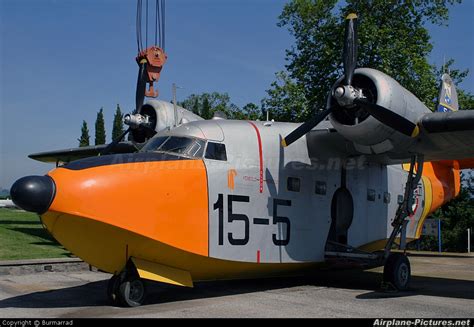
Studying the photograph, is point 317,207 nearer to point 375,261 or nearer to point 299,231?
point 299,231

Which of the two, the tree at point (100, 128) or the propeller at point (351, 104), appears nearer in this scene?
the propeller at point (351, 104)

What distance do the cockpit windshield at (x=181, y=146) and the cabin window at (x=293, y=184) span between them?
2.21 m

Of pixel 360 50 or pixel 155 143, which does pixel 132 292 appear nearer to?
pixel 155 143

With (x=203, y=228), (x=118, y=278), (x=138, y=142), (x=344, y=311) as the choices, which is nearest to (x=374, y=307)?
(x=344, y=311)

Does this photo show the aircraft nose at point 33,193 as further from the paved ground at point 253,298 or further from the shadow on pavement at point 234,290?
the shadow on pavement at point 234,290

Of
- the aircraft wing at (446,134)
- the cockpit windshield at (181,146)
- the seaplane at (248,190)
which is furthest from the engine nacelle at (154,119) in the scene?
the aircraft wing at (446,134)

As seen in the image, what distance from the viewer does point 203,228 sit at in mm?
8711

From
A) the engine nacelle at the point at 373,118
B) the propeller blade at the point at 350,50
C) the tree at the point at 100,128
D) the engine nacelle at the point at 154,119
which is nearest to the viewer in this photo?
the engine nacelle at the point at 373,118

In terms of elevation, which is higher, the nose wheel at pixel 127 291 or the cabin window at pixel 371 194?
the cabin window at pixel 371 194

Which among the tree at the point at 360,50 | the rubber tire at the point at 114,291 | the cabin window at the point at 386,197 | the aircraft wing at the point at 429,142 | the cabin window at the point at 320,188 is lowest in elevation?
the rubber tire at the point at 114,291

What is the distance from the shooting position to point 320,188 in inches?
436

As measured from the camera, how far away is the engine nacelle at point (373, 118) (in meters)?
9.56

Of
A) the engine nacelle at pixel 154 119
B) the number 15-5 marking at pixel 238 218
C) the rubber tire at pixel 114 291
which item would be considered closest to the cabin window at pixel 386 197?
the number 15-5 marking at pixel 238 218

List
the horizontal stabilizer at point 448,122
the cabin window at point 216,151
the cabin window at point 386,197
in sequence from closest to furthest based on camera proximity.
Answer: the cabin window at point 216,151
the horizontal stabilizer at point 448,122
the cabin window at point 386,197
